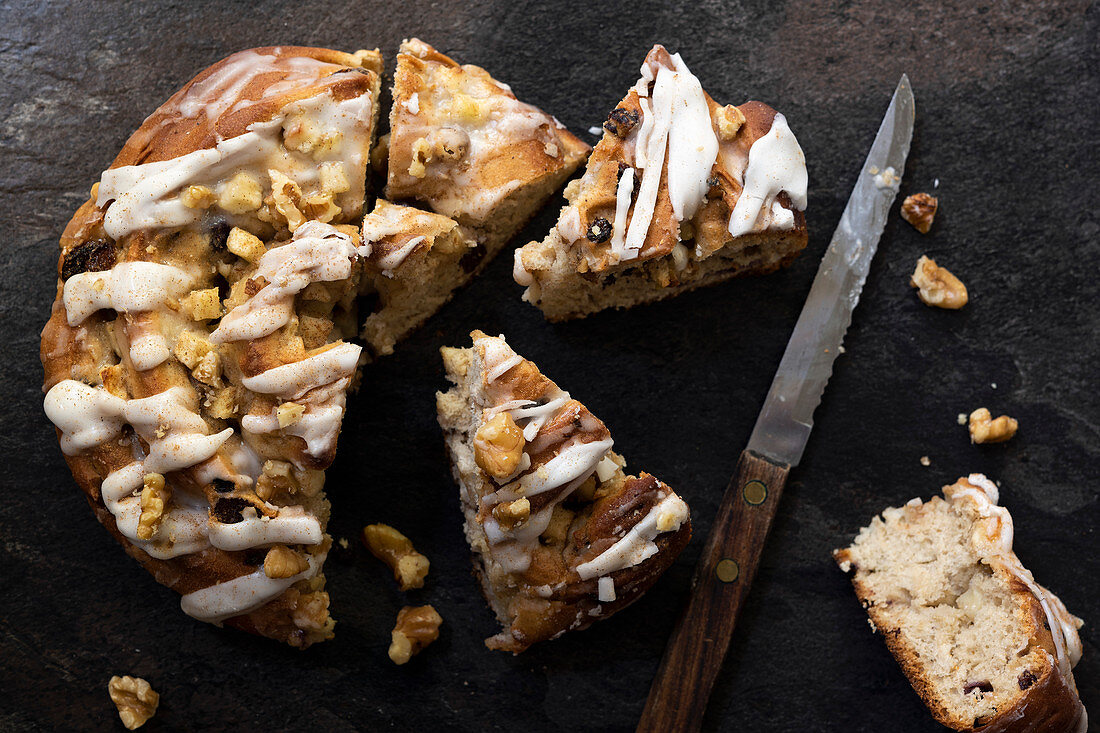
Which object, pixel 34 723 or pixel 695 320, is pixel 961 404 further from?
pixel 34 723

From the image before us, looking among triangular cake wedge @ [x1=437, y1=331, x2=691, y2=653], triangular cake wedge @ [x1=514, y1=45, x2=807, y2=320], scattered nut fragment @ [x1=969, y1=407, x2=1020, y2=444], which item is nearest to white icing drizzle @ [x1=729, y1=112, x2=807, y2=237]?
triangular cake wedge @ [x1=514, y1=45, x2=807, y2=320]

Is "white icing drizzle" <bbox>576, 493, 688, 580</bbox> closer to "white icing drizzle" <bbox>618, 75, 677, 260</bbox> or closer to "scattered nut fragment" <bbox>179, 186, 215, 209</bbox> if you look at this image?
"white icing drizzle" <bbox>618, 75, 677, 260</bbox>

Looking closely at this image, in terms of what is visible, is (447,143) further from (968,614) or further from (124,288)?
(968,614)

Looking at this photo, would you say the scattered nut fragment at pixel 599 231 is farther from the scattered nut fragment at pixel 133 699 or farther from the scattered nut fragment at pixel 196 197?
the scattered nut fragment at pixel 133 699

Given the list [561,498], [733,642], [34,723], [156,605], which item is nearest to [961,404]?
[733,642]

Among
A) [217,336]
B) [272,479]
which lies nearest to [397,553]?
[272,479]

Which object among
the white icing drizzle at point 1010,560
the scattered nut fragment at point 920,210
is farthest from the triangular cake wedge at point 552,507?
the scattered nut fragment at point 920,210
